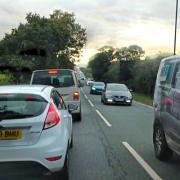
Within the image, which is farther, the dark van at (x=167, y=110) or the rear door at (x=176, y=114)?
the dark van at (x=167, y=110)

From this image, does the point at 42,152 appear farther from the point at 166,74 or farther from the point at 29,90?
the point at 166,74

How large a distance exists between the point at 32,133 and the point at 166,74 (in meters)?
3.59

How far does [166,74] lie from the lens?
31.8 feet

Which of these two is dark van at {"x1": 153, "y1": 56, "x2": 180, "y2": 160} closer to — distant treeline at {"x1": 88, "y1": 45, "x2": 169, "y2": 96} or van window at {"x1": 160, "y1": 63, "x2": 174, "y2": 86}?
van window at {"x1": 160, "y1": 63, "x2": 174, "y2": 86}

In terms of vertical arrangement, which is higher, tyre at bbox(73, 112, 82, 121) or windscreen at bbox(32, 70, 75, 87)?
windscreen at bbox(32, 70, 75, 87)

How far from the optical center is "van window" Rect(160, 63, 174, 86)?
9305 mm

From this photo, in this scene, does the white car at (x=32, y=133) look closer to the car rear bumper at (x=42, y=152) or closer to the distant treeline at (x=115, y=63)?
the car rear bumper at (x=42, y=152)

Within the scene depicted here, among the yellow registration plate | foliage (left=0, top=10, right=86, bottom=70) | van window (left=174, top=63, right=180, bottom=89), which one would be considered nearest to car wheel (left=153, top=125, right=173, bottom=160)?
van window (left=174, top=63, right=180, bottom=89)

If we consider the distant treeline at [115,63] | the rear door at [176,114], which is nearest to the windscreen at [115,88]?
the rear door at [176,114]

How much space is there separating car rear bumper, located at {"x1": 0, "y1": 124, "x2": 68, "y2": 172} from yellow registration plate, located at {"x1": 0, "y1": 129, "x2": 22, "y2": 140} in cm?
14

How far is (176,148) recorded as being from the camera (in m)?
8.40

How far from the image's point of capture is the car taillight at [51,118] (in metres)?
7.13

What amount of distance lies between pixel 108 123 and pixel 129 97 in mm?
12743

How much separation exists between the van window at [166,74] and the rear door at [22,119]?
283 cm
